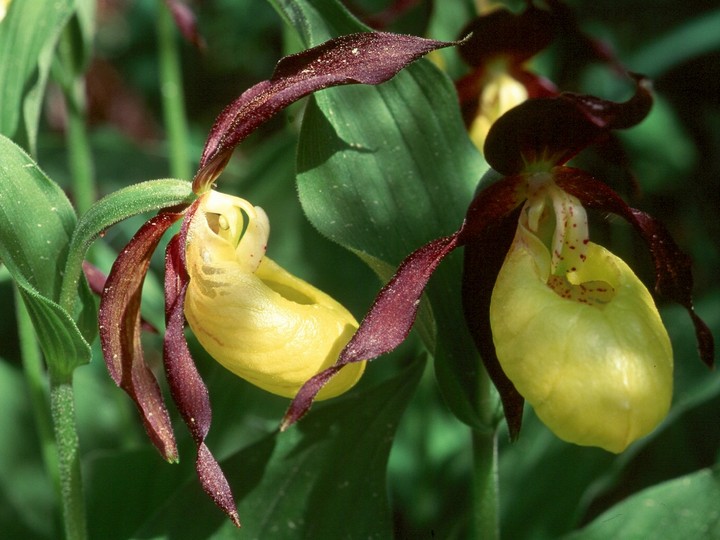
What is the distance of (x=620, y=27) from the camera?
10.9 ft

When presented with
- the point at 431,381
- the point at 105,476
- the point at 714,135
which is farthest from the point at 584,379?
the point at 714,135

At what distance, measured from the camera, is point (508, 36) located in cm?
199

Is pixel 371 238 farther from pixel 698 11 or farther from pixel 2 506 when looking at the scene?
pixel 698 11

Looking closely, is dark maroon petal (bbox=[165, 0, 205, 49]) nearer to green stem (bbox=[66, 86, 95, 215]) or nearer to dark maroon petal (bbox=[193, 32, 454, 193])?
A: green stem (bbox=[66, 86, 95, 215])

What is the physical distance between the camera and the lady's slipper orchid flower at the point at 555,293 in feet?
3.66

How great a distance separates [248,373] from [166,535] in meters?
0.29

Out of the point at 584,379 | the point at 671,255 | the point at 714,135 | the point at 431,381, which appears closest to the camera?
the point at 584,379

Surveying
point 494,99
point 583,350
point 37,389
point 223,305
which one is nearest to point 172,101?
point 494,99

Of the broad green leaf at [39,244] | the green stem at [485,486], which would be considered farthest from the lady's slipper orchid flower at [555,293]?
the broad green leaf at [39,244]

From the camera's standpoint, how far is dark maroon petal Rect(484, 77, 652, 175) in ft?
3.80

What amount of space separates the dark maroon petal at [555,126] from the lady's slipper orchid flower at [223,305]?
184 millimetres

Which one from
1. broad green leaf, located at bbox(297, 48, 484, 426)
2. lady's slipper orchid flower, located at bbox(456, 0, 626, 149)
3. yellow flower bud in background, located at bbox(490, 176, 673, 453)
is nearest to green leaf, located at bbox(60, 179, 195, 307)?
broad green leaf, located at bbox(297, 48, 484, 426)

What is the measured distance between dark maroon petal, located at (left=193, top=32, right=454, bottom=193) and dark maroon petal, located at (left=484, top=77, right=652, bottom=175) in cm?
18

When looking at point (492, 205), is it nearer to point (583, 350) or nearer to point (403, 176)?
point (403, 176)
